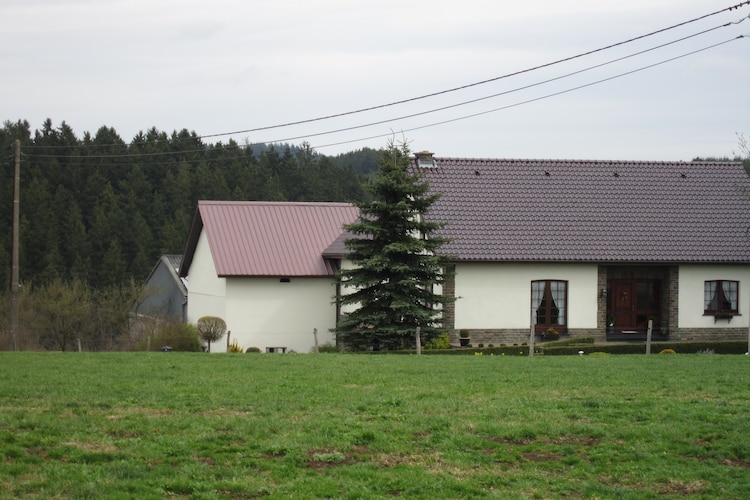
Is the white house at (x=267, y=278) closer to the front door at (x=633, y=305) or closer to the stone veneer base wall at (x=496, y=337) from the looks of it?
the stone veneer base wall at (x=496, y=337)

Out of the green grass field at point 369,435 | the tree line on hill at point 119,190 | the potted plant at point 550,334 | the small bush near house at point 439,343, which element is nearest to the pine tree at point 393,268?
the small bush near house at point 439,343

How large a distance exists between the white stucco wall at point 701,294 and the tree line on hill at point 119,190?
32242 millimetres

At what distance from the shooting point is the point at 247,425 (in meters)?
12.7

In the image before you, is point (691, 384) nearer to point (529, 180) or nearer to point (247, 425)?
point (247, 425)

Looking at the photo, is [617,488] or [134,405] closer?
[617,488]

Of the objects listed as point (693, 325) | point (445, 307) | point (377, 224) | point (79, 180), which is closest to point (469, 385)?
point (377, 224)

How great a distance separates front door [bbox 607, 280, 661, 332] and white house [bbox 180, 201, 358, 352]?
10.5 m

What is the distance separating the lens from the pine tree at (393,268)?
30.0m

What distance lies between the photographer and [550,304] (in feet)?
117

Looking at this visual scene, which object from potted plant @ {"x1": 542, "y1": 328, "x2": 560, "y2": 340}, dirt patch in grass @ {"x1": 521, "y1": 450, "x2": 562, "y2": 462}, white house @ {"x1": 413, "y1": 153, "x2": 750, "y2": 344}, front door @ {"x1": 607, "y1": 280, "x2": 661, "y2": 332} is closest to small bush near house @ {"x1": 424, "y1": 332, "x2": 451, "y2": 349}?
white house @ {"x1": 413, "y1": 153, "x2": 750, "y2": 344}

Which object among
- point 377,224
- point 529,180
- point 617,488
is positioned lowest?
point 617,488

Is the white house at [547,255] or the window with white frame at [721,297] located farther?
the window with white frame at [721,297]

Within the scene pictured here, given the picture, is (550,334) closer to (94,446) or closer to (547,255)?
(547,255)

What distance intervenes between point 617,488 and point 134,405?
7.09m
